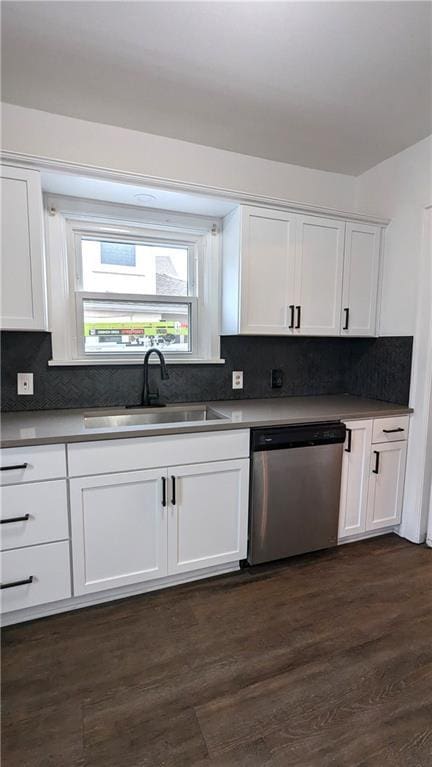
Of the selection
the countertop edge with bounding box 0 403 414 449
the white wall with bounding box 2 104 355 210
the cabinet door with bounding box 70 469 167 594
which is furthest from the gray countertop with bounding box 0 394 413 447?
Answer: the white wall with bounding box 2 104 355 210

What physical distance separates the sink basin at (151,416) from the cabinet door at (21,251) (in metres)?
0.66

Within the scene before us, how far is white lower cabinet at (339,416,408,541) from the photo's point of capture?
7.64 feet

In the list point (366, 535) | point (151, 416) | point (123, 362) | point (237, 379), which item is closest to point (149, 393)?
point (151, 416)

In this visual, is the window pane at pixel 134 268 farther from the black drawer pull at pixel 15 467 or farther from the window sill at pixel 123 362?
the black drawer pull at pixel 15 467

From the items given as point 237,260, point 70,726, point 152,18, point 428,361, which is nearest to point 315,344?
point 428,361

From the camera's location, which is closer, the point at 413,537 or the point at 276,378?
the point at 413,537

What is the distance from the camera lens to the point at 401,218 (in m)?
2.52

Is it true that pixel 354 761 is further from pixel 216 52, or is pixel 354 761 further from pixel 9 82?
pixel 9 82

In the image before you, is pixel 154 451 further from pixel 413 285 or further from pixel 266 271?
pixel 413 285

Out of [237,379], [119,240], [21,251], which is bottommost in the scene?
[237,379]

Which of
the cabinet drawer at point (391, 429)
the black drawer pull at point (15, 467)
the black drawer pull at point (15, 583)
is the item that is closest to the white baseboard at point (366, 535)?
the cabinet drawer at point (391, 429)

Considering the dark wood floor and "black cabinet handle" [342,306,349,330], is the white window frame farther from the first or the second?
the dark wood floor

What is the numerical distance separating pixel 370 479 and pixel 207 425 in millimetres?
1247

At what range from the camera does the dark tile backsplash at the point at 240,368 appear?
7.13 ft
